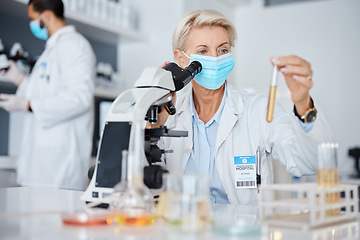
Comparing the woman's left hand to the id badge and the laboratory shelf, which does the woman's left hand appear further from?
the laboratory shelf

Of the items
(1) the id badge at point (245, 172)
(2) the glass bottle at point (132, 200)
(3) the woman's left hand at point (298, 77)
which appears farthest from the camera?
(1) the id badge at point (245, 172)

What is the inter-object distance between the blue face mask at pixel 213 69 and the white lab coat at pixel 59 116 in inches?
41.4

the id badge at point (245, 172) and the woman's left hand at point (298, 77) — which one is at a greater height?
the woman's left hand at point (298, 77)

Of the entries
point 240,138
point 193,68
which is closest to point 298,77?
point 193,68

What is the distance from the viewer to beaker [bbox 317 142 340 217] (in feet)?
3.38

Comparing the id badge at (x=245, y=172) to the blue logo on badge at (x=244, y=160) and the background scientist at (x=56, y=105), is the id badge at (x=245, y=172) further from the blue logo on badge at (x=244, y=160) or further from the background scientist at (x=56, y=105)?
the background scientist at (x=56, y=105)

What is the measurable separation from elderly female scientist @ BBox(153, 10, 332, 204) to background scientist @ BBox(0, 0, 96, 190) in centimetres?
90

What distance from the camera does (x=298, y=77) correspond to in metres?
1.21

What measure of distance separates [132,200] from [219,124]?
977mm

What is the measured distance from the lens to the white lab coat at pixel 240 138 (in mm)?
1744

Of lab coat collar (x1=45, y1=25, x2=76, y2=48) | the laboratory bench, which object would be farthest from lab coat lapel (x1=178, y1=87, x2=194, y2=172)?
lab coat collar (x1=45, y1=25, x2=76, y2=48)

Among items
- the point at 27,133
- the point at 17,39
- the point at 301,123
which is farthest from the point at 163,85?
the point at 17,39

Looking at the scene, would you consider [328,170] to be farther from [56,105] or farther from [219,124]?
[56,105]

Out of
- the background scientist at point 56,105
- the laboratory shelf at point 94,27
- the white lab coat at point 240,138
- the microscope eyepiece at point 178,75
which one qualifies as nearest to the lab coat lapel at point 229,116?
the white lab coat at point 240,138
